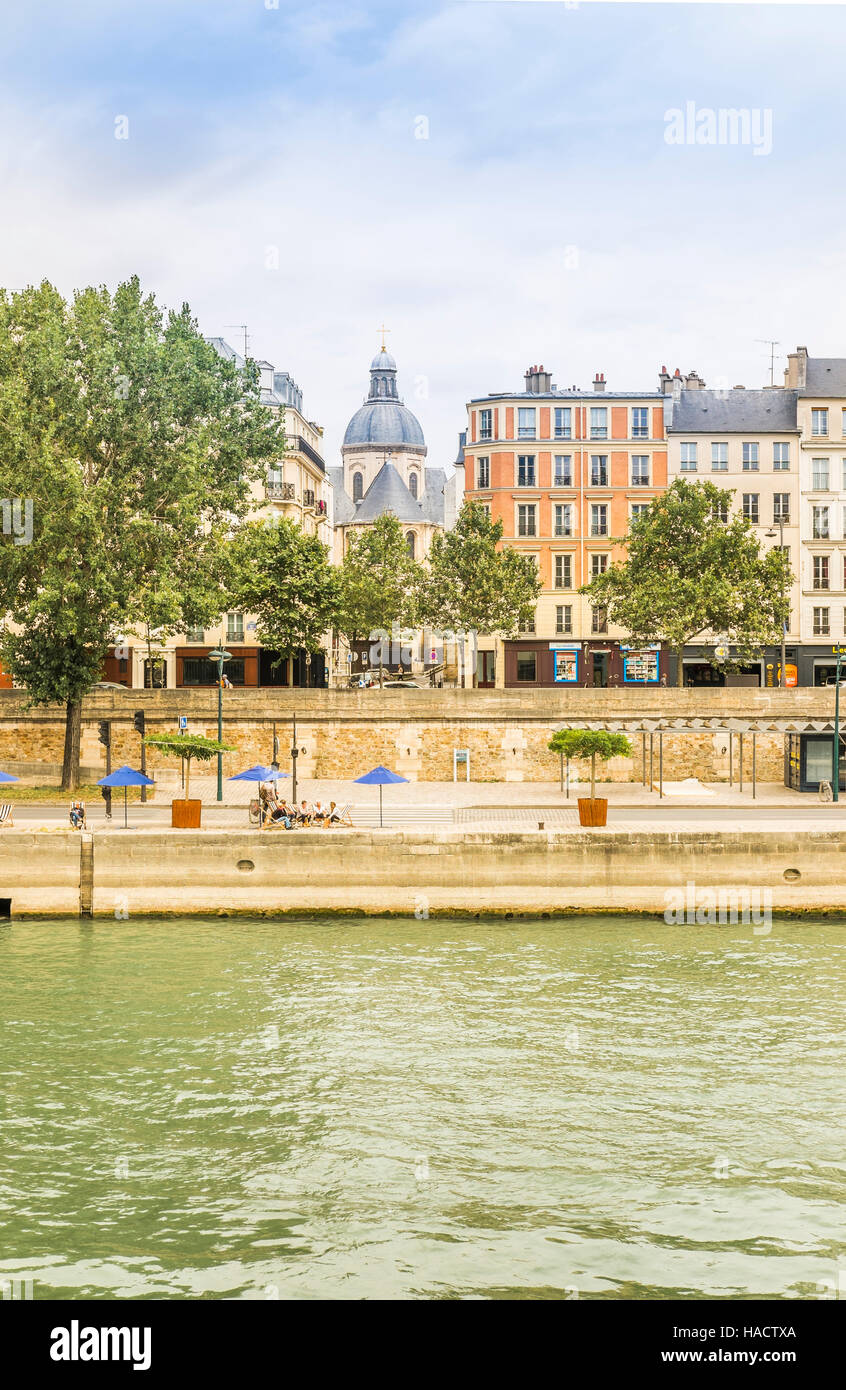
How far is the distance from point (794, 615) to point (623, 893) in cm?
4245

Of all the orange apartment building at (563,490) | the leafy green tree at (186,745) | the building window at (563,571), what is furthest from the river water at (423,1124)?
the building window at (563,571)

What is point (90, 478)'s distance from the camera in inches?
1818

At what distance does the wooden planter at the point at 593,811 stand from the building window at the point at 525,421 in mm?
42668

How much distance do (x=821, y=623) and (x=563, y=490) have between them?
54.0 ft

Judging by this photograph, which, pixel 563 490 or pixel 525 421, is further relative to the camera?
pixel 525 421

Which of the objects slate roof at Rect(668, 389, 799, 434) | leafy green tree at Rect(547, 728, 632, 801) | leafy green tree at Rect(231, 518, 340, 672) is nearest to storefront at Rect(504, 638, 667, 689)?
leafy green tree at Rect(231, 518, 340, 672)

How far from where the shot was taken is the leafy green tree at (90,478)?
4284cm

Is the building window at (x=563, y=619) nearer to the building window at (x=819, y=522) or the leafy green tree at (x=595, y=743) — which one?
the building window at (x=819, y=522)

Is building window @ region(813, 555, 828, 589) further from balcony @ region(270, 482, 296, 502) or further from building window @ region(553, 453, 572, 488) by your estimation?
balcony @ region(270, 482, 296, 502)

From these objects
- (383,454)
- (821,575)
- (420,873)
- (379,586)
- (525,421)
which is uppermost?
(383,454)

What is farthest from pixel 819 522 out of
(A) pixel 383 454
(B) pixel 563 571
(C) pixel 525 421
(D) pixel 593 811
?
(A) pixel 383 454

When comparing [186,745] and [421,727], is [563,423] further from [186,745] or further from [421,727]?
[186,745]

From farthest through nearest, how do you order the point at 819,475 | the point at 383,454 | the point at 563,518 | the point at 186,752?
the point at 383,454 < the point at 563,518 < the point at 819,475 < the point at 186,752

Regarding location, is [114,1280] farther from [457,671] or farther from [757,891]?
[457,671]
